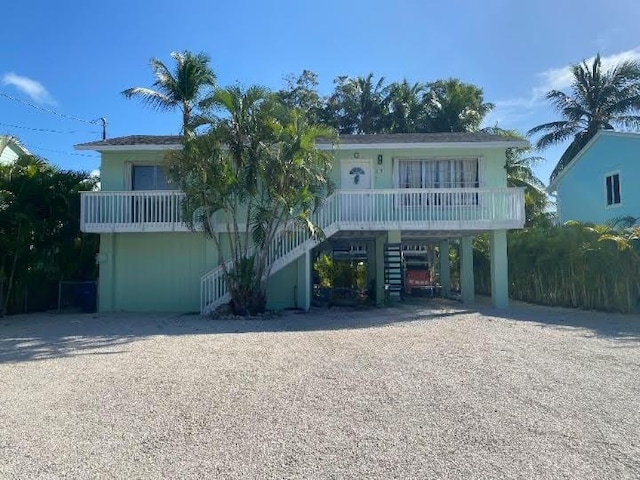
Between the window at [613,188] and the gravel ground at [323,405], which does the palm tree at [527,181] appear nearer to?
the window at [613,188]

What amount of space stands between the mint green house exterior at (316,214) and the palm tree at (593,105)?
17.0 meters

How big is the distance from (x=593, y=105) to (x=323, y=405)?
3076 centimetres

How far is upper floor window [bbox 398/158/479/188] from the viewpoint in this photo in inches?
650

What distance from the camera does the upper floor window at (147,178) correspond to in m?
16.2

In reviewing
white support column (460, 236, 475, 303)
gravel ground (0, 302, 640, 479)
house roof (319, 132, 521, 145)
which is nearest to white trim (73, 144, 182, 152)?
house roof (319, 132, 521, 145)

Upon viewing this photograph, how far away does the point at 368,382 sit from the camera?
6.45 meters

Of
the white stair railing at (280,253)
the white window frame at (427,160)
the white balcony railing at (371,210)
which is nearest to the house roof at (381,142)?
the white window frame at (427,160)

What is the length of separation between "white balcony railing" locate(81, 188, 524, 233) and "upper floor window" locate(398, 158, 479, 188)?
1.68 metres

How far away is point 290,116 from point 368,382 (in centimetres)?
853

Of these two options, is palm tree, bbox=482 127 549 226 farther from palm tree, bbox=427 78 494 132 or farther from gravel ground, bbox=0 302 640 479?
gravel ground, bbox=0 302 640 479

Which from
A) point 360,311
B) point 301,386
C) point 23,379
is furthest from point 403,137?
point 23,379

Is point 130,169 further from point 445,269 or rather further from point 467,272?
point 445,269

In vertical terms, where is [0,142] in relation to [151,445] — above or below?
above

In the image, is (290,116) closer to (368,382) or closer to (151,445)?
(368,382)
